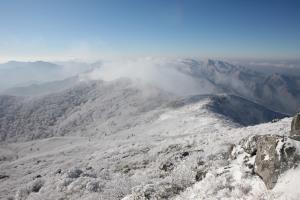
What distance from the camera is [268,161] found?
15.3 meters

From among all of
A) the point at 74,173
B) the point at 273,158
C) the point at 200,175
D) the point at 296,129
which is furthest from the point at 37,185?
the point at 296,129

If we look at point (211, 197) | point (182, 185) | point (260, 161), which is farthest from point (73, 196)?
point (260, 161)

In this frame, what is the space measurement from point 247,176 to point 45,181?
29146mm

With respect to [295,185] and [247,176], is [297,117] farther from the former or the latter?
[295,185]

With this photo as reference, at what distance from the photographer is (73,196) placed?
26.6 metres

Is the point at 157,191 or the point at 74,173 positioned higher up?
the point at 157,191

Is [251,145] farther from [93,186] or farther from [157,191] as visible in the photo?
[93,186]

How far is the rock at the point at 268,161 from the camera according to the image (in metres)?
14.1

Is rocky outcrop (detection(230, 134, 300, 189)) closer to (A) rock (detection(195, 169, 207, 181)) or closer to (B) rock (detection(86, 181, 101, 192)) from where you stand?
(A) rock (detection(195, 169, 207, 181))

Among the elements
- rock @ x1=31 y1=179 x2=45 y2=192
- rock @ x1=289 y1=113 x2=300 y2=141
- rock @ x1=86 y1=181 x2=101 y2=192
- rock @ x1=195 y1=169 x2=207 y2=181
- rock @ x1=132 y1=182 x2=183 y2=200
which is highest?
rock @ x1=289 y1=113 x2=300 y2=141

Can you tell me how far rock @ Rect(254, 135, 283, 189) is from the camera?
14125 millimetres

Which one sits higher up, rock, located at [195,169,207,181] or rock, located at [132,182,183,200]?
rock, located at [195,169,207,181]

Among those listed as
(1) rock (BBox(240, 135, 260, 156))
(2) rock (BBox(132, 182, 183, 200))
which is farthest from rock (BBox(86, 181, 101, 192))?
A: (1) rock (BBox(240, 135, 260, 156))

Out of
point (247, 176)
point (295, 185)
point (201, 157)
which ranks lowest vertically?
point (201, 157)
